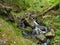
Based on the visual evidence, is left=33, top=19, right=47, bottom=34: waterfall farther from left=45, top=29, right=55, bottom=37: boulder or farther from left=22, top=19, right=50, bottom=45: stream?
left=45, top=29, right=55, bottom=37: boulder

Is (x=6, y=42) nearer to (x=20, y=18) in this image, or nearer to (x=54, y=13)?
(x=20, y=18)

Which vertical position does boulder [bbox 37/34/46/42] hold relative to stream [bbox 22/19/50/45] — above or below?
above

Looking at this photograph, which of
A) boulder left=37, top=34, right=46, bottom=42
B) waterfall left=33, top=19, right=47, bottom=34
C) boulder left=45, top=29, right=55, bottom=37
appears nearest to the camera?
boulder left=37, top=34, right=46, bottom=42

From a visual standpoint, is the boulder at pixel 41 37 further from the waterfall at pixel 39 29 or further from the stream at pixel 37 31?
A: the waterfall at pixel 39 29

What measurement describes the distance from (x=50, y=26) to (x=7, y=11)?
432cm

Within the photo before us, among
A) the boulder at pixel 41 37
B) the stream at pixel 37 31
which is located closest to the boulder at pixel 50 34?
the stream at pixel 37 31

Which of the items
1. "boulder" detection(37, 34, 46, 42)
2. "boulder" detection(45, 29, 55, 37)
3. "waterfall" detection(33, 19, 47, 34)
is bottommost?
"waterfall" detection(33, 19, 47, 34)

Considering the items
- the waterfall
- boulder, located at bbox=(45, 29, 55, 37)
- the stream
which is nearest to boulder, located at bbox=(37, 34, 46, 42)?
the stream

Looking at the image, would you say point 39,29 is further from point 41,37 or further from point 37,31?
point 41,37

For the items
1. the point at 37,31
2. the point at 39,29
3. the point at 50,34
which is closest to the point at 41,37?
the point at 50,34

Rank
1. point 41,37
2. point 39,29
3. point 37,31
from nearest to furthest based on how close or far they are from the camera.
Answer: point 41,37
point 37,31
point 39,29

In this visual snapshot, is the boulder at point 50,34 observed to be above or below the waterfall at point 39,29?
above

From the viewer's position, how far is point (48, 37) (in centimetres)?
1492

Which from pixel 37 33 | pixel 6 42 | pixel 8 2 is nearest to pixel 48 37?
pixel 37 33
